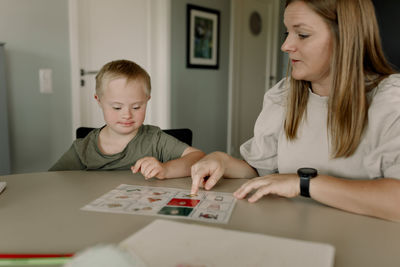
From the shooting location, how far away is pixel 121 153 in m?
1.42

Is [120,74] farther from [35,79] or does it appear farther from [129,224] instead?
[35,79]

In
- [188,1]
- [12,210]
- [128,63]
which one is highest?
[188,1]

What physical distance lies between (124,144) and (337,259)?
105 centimetres

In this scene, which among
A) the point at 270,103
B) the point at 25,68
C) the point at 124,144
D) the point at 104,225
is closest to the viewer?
the point at 104,225

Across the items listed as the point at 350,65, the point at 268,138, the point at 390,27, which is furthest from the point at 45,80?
the point at 390,27

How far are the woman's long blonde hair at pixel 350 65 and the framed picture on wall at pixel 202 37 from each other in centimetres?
278

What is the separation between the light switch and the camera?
263 cm

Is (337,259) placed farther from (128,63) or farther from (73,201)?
(128,63)

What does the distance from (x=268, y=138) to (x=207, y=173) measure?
0.34 meters

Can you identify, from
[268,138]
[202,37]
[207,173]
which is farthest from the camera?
[202,37]

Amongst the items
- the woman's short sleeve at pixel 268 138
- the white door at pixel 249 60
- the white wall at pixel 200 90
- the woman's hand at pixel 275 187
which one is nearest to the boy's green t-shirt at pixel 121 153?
the woman's short sleeve at pixel 268 138

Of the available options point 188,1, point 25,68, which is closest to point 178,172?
point 25,68

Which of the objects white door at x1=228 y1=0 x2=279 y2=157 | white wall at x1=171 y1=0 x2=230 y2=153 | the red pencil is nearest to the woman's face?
the red pencil

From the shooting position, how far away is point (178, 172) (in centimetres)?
121
